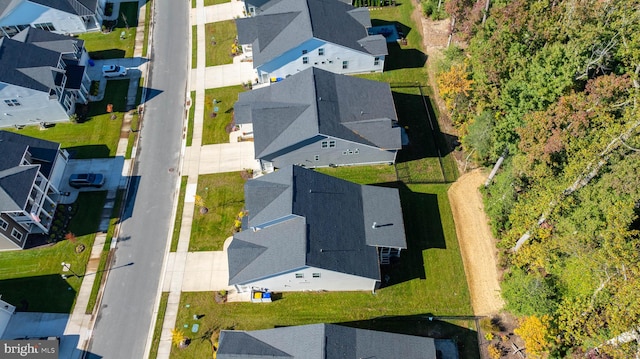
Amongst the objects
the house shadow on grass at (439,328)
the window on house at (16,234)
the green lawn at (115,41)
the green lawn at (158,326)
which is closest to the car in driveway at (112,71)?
the green lawn at (115,41)

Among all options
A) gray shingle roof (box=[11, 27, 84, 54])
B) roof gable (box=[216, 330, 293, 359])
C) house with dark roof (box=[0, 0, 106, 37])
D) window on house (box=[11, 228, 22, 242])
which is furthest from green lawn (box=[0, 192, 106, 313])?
house with dark roof (box=[0, 0, 106, 37])

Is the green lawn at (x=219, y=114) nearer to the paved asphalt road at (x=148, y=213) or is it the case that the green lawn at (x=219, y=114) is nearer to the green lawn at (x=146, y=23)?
the paved asphalt road at (x=148, y=213)

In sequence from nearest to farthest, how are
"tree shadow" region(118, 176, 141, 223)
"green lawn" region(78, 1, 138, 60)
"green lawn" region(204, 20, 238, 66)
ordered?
"tree shadow" region(118, 176, 141, 223) < "green lawn" region(204, 20, 238, 66) < "green lawn" region(78, 1, 138, 60)

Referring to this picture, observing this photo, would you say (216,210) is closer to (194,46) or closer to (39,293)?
(39,293)

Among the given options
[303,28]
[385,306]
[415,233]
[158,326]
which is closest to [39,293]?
[158,326]

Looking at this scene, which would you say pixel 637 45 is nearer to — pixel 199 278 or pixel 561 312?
pixel 561 312

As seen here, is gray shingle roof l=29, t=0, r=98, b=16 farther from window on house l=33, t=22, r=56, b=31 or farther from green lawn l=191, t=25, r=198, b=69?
green lawn l=191, t=25, r=198, b=69
